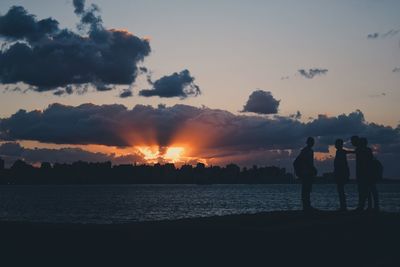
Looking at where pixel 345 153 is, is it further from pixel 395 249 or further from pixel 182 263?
pixel 182 263

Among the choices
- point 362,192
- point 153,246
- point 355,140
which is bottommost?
point 153,246

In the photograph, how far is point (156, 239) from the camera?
9461mm

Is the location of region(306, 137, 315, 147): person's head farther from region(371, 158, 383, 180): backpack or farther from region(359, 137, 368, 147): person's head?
region(371, 158, 383, 180): backpack

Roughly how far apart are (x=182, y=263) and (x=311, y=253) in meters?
3.16

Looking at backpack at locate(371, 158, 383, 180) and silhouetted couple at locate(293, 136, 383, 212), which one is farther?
backpack at locate(371, 158, 383, 180)

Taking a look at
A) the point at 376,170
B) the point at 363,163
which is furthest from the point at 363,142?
the point at 376,170

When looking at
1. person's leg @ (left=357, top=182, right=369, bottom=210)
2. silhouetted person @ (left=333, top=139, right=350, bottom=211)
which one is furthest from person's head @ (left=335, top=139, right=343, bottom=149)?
person's leg @ (left=357, top=182, right=369, bottom=210)

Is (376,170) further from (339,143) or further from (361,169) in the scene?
(339,143)

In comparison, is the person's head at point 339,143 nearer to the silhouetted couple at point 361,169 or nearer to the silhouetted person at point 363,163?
the silhouetted couple at point 361,169

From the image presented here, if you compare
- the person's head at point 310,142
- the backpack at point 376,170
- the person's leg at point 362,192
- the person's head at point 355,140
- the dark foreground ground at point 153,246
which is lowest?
the dark foreground ground at point 153,246

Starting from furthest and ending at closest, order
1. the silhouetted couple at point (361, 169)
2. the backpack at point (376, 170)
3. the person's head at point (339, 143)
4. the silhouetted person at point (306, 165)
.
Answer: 1. the backpack at point (376, 170)
2. the silhouetted couple at point (361, 169)
3. the person's head at point (339, 143)
4. the silhouetted person at point (306, 165)

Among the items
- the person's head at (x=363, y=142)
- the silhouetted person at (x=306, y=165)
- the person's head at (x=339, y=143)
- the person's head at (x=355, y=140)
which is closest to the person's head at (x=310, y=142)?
the silhouetted person at (x=306, y=165)

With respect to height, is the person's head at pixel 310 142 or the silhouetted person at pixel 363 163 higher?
the person's head at pixel 310 142

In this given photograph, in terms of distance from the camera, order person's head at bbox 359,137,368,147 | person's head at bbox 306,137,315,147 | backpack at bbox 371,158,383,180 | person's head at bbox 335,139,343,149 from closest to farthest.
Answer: person's head at bbox 306,137,315,147 → person's head at bbox 335,139,343,149 → person's head at bbox 359,137,368,147 → backpack at bbox 371,158,383,180
